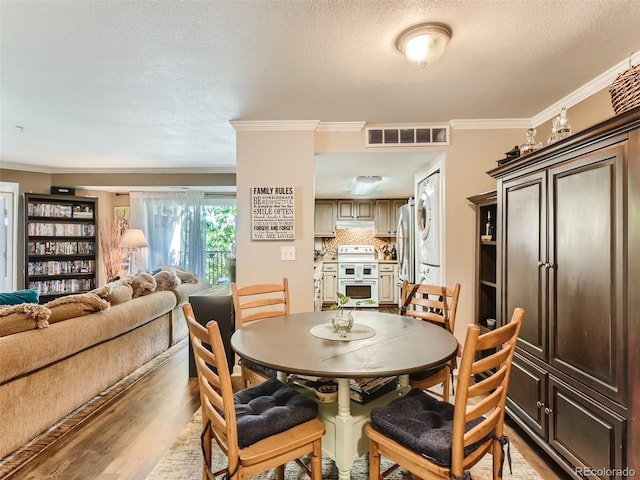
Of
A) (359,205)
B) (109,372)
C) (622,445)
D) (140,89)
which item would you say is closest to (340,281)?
(359,205)

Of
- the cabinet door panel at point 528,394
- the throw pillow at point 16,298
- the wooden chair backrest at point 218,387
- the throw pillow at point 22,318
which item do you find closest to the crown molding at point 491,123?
the cabinet door panel at point 528,394

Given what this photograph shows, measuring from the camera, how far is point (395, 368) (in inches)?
52.4

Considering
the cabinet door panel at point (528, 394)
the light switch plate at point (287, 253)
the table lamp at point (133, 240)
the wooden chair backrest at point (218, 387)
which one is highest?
the table lamp at point (133, 240)

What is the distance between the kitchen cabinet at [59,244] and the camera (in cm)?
517

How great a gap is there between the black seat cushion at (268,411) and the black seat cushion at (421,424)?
32 cm

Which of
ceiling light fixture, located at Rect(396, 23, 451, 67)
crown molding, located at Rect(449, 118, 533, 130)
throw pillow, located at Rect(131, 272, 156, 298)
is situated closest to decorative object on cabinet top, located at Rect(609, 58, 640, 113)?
ceiling light fixture, located at Rect(396, 23, 451, 67)

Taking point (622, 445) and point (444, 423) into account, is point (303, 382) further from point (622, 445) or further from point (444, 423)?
point (622, 445)

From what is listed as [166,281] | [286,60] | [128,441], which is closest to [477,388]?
[286,60]

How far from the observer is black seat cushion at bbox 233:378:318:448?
1.32 metres

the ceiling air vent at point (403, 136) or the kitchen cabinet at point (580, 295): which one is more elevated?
the ceiling air vent at point (403, 136)

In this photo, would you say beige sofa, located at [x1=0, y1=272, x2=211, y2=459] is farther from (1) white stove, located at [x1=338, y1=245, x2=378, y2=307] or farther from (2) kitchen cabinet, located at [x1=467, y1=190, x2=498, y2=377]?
(1) white stove, located at [x1=338, y1=245, x2=378, y2=307]

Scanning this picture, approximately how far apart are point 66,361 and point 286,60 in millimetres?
2484

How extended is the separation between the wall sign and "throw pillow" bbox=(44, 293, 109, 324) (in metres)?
1.38

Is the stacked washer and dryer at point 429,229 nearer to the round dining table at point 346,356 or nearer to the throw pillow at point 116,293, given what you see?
the round dining table at point 346,356
